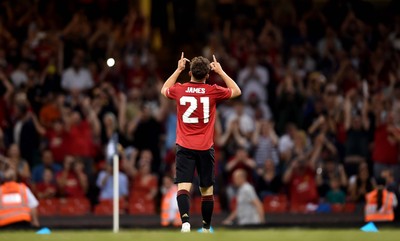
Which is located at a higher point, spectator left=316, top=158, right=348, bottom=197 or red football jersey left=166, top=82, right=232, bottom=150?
red football jersey left=166, top=82, right=232, bottom=150

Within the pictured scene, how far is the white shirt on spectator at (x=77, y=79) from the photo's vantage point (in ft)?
86.5

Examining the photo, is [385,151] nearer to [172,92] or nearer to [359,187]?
[359,187]

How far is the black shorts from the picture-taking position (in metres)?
15.2

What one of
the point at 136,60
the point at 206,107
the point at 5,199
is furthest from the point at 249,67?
the point at 206,107

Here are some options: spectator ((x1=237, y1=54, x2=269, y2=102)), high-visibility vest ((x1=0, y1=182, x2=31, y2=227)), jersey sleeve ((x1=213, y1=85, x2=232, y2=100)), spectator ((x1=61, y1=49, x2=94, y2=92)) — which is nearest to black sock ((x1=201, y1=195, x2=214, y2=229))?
jersey sleeve ((x1=213, y1=85, x2=232, y2=100))

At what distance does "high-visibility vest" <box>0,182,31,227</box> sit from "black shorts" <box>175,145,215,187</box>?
202 inches

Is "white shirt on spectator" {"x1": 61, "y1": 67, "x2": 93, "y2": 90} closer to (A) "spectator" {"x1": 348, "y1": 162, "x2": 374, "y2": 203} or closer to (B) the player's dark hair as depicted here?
(A) "spectator" {"x1": 348, "y1": 162, "x2": 374, "y2": 203}

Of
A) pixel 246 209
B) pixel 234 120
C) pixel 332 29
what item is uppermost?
pixel 332 29

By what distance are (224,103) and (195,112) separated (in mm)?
10775

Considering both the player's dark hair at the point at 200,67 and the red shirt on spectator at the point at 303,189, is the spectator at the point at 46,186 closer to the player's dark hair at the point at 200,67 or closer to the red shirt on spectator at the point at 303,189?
the red shirt on spectator at the point at 303,189

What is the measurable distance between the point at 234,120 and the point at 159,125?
1.51 meters

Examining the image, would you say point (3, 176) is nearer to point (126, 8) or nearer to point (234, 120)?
point (234, 120)

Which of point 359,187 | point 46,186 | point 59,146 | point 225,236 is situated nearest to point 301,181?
point 359,187

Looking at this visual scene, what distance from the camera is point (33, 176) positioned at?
24.5 m
